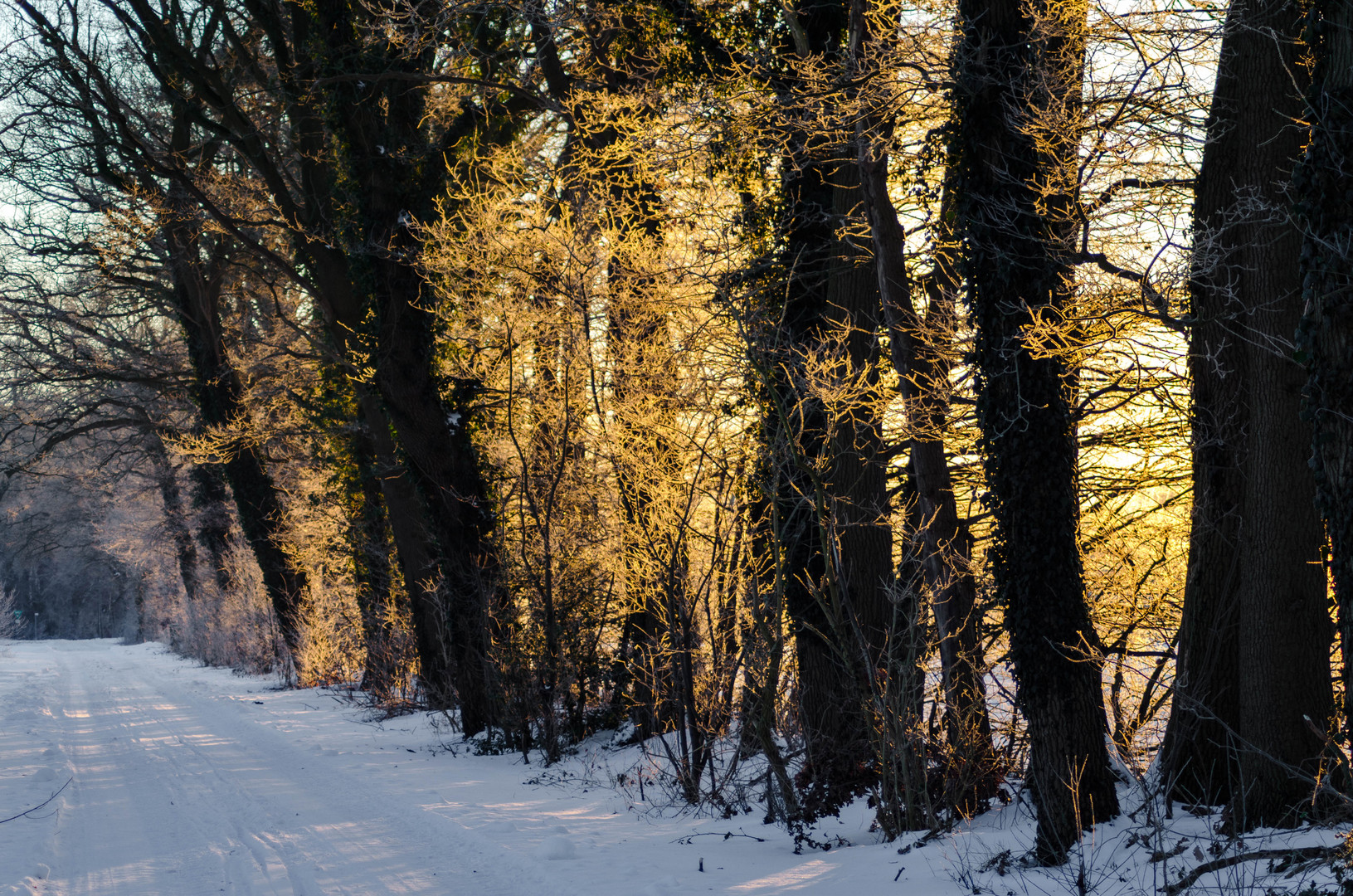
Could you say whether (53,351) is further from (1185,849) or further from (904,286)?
(1185,849)

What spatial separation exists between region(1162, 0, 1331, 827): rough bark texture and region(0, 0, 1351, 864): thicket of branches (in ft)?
0.10

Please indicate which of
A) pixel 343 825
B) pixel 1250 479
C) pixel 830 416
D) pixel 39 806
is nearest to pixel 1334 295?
pixel 1250 479

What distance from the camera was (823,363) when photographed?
938cm

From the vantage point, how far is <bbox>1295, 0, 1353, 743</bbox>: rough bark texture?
5.29m

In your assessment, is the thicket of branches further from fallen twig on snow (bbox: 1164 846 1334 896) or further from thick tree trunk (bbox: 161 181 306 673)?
thick tree trunk (bbox: 161 181 306 673)

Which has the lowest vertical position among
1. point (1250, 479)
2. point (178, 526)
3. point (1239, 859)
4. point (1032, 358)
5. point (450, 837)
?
point (450, 837)

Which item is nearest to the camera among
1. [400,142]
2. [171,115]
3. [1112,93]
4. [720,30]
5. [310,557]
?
[1112,93]

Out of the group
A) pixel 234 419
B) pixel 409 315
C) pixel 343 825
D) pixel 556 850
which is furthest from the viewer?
pixel 234 419

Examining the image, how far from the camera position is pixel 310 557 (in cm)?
2186

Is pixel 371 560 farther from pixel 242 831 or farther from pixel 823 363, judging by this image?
pixel 823 363

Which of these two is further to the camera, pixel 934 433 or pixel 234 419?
pixel 234 419

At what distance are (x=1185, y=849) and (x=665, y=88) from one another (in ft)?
30.8

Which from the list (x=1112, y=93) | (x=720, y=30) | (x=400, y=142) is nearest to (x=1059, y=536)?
(x=1112, y=93)

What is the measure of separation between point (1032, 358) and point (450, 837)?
18.8 feet
